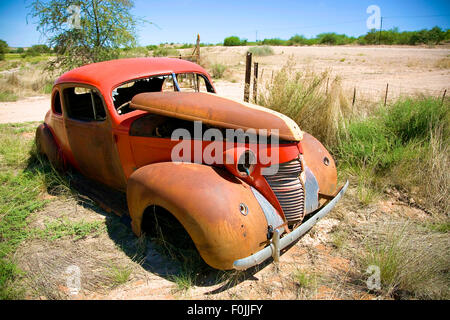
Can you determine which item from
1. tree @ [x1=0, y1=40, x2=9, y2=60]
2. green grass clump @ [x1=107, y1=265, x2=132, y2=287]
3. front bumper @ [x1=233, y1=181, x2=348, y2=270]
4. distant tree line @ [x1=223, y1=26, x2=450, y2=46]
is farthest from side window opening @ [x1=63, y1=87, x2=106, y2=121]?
tree @ [x1=0, y1=40, x2=9, y2=60]

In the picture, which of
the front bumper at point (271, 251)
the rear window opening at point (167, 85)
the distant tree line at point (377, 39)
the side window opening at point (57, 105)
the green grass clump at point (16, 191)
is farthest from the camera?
the distant tree line at point (377, 39)

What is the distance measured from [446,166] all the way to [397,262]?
228 centimetres

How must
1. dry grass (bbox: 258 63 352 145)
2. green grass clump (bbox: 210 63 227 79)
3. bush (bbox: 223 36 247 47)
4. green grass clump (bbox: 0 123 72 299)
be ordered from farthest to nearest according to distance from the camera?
bush (bbox: 223 36 247 47)
green grass clump (bbox: 210 63 227 79)
dry grass (bbox: 258 63 352 145)
green grass clump (bbox: 0 123 72 299)

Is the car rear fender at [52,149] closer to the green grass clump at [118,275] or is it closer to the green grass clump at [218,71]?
the green grass clump at [118,275]

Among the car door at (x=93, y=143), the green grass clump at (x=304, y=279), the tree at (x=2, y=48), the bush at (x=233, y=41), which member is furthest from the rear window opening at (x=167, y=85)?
the bush at (x=233, y=41)

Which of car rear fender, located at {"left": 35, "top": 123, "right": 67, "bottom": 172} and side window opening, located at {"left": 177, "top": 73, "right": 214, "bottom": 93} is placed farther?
car rear fender, located at {"left": 35, "top": 123, "right": 67, "bottom": 172}

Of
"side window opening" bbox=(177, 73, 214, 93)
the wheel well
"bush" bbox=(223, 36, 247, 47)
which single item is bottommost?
the wheel well

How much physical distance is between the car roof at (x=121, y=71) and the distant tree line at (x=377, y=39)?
3548 centimetres

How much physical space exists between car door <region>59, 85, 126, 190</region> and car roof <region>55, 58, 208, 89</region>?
12 centimetres

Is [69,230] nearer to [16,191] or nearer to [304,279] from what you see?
[16,191]

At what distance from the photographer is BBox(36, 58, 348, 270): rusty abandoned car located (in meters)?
2.20

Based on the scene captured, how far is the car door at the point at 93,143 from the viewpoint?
3.32 m

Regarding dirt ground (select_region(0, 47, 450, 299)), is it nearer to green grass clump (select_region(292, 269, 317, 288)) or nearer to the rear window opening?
green grass clump (select_region(292, 269, 317, 288))
